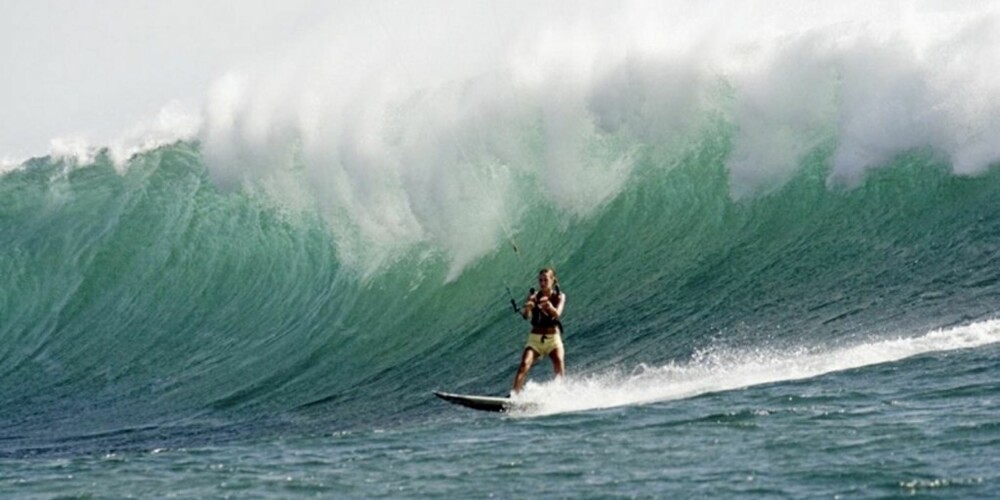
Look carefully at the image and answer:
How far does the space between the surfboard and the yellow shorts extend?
2.97ft

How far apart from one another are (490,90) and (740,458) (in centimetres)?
1332

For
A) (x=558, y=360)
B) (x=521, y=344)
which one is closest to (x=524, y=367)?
(x=558, y=360)

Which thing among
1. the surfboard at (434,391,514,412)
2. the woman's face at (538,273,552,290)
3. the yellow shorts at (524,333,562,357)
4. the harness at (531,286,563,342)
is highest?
the woman's face at (538,273,552,290)

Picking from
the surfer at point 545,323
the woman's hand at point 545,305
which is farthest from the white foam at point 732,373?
the woman's hand at point 545,305

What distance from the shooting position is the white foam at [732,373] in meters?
11.0

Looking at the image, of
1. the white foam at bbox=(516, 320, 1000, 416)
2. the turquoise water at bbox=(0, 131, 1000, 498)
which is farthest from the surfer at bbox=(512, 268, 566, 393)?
the turquoise water at bbox=(0, 131, 1000, 498)

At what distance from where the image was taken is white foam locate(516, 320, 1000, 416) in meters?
11.0

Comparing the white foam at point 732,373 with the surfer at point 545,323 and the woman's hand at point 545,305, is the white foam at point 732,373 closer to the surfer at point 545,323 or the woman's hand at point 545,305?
the surfer at point 545,323

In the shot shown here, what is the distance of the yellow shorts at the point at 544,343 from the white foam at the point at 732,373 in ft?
1.09

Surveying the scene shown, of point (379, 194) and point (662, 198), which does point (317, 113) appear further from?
point (662, 198)

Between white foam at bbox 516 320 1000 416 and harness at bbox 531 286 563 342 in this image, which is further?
harness at bbox 531 286 563 342

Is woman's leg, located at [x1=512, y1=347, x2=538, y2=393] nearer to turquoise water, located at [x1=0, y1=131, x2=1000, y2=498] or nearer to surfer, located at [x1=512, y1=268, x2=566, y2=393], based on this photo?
surfer, located at [x1=512, y1=268, x2=566, y2=393]

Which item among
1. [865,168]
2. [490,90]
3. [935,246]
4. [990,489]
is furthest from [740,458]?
[490,90]

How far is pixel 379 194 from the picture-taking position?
20.3 metres
